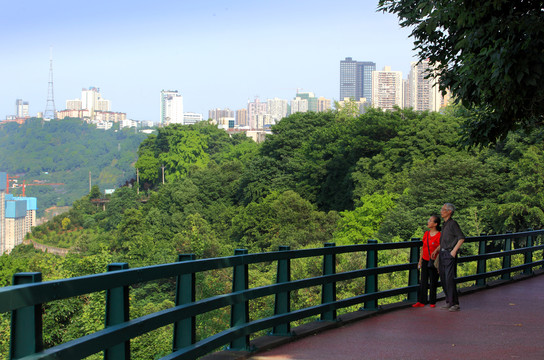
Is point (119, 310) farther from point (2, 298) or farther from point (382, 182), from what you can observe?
point (382, 182)

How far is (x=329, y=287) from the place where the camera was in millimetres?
9211

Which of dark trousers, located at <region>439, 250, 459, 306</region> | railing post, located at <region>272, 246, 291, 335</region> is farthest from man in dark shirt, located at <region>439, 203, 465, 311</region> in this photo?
railing post, located at <region>272, 246, 291, 335</region>

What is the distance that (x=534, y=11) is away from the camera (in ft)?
38.6

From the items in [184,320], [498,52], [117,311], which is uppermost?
[498,52]

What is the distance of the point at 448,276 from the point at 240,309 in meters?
4.80

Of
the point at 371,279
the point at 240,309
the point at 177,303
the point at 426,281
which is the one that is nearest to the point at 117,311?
the point at 177,303

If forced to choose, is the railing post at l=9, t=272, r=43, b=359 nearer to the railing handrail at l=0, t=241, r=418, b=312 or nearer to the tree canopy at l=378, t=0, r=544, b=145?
the railing handrail at l=0, t=241, r=418, b=312

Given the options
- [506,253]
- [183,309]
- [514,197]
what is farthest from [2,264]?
[183,309]

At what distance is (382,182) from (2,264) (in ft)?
145

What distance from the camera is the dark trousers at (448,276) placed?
35.9 ft

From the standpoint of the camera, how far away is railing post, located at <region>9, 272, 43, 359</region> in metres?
3.90

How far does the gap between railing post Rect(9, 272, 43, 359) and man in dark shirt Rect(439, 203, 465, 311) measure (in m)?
7.94

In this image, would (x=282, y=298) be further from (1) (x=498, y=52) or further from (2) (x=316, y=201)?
(2) (x=316, y=201)

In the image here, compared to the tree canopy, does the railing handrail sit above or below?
below
